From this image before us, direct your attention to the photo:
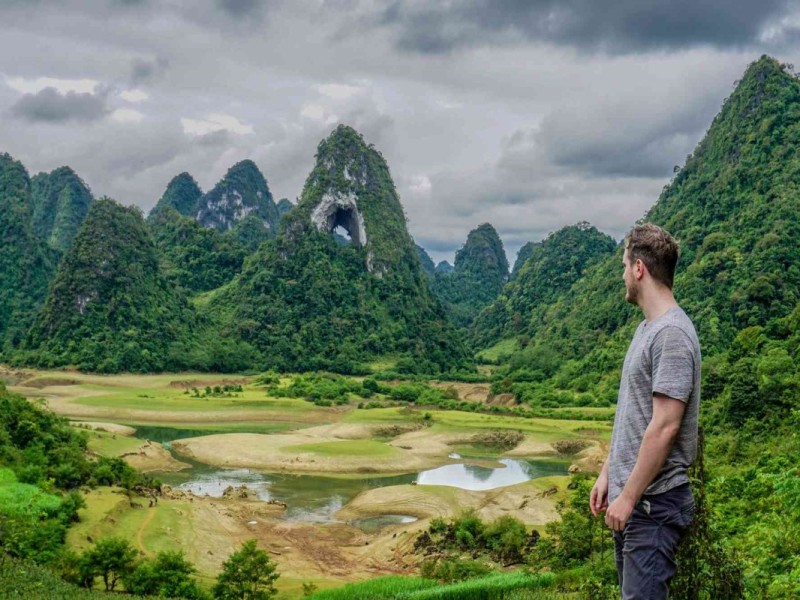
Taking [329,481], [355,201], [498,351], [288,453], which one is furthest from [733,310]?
[355,201]

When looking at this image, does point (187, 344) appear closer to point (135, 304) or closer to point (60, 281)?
point (135, 304)

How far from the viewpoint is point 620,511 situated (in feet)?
11.0

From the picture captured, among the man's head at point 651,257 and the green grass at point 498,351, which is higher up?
the man's head at point 651,257

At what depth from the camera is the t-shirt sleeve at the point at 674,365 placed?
3.28 metres

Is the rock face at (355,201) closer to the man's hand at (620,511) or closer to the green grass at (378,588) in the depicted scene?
the green grass at (378,588)

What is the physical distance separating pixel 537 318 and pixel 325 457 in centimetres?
7305

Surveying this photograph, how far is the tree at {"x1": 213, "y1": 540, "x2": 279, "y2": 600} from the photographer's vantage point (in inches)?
565

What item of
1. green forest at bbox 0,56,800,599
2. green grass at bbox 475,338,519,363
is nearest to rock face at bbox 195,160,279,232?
green forest at bbox 0,56,800,599

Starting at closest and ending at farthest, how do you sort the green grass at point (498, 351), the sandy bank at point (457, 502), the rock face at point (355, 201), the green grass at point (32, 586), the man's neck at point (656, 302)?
1. the man's neck at point (656, 302)
2. the green grass at point (32, 586)
3. the sandy bank at point (457, 502)
4. the green grass at point (498, 351)
5. the rock face at point (355, 201)

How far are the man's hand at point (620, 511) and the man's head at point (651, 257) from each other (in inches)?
41.0

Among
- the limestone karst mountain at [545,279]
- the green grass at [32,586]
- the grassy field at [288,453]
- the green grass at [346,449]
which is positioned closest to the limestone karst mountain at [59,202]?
the grassy field at [288,453]

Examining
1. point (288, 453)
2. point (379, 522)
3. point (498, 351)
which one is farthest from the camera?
point (498, 351)

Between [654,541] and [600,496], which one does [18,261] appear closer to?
[600,496]

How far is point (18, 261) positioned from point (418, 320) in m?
56.1
